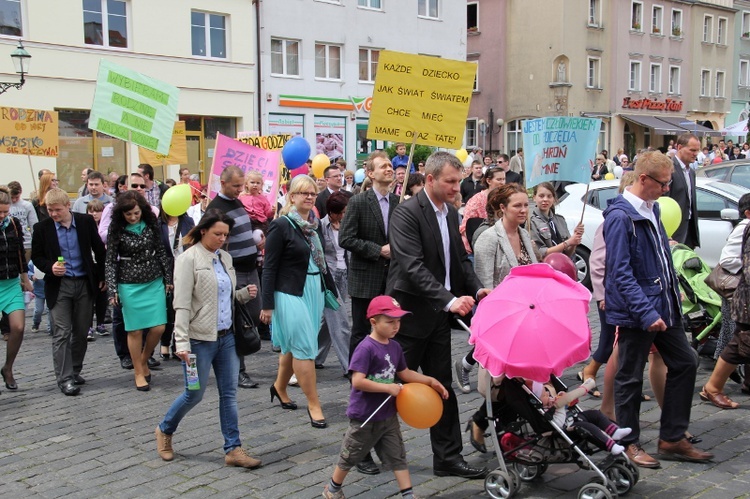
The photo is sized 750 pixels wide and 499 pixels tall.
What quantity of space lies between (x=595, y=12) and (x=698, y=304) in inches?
1618

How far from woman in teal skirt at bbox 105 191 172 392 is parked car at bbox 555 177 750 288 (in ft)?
21.3

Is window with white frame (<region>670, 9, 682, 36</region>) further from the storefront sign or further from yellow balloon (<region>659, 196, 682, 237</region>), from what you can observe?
yellow balloon (<region>659, 196, 682, 237</region>)

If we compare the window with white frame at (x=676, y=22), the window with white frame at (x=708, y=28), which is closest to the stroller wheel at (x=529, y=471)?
the window with white frame at (x=676, y=22)

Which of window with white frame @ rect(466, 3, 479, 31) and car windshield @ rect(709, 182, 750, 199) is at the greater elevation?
window with white frame @ rect(466, 3, 479, 31)

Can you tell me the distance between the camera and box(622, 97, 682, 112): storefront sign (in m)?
46.9

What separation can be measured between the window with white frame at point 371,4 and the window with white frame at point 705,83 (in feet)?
88.2

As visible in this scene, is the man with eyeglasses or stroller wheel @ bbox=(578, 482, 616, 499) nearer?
stroller wheel @ bbox=(578, 482, 616, 499)

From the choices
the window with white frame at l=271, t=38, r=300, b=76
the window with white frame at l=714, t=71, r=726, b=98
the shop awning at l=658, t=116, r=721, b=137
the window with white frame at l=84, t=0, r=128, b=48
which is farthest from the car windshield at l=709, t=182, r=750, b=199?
the window with white frame at l=714, t=71, r=726, b=98

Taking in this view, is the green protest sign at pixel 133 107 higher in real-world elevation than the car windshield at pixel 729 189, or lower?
higher

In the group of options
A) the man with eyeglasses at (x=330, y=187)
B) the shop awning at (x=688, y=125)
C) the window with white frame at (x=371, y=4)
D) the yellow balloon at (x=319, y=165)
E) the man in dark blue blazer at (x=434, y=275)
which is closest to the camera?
the man in dark blue blazer at (x=434, y=275)

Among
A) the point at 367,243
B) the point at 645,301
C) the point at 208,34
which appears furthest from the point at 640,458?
the point at 208,34

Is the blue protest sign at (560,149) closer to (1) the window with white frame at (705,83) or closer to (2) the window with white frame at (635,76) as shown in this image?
(2) the window with white frame at (635,76)

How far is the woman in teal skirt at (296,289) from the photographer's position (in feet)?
21.5

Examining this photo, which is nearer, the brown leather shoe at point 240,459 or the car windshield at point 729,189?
the brown leather shoe at point 240,459
